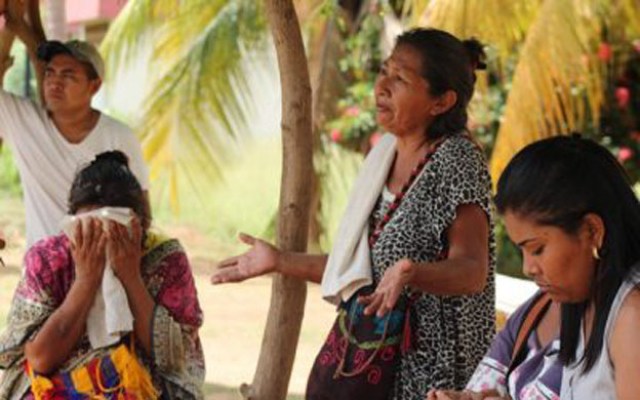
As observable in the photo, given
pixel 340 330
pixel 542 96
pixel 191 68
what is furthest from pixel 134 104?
pixel 340 330

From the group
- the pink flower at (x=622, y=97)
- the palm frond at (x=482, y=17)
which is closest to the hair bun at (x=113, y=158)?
the palm frond at (x=482, y=17)

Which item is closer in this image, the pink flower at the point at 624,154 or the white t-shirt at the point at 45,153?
the white t-shirt at the point at 45,153

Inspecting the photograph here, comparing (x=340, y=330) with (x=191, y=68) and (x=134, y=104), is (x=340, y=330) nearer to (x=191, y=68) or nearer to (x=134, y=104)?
(x=191, y=68)

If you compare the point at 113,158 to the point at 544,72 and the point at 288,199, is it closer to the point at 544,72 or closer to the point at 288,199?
the point at 288,199

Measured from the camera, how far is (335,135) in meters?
12.5

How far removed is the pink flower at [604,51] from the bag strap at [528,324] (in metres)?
8.28

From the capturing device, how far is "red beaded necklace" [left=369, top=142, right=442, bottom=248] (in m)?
3.73

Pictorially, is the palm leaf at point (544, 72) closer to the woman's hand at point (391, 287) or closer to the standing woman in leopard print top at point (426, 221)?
the standing woman in leopard print top at point (426, 221)

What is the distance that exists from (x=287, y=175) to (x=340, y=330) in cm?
97

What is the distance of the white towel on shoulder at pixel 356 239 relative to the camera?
12.2ft

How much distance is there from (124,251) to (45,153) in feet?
3.37

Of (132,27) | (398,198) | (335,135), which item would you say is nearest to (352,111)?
(335,135)

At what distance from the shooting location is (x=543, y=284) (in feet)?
9.06

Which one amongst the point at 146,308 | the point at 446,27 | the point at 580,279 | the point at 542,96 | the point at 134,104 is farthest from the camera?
the point at 134,104
